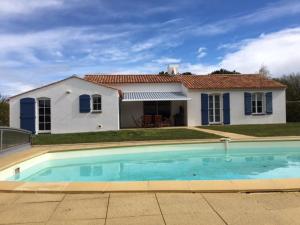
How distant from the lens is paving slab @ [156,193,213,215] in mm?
7273

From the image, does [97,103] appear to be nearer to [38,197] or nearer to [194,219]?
[38,197]

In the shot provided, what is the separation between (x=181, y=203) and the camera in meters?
7.77

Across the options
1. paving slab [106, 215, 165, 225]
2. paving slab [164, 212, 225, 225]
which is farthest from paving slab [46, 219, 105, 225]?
paving slab [164, 212, 225, 225]

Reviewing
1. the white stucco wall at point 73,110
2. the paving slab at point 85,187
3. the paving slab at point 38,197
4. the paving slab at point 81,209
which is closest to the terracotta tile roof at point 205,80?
the white stucco wall at point 73,110

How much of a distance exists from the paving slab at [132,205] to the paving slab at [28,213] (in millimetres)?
1321

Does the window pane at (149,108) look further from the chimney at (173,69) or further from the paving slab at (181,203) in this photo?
the paving slab at (181,203)

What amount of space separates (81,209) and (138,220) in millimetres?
1479

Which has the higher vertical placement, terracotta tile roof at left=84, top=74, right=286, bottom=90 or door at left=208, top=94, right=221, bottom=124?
terracotta tile roof at left=84, top=74, right=286, bottom=90

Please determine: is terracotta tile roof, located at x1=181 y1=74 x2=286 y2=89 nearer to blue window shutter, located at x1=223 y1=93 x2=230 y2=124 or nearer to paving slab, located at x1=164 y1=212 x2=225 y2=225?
blue window shutter, located at x1=223 y1=93 x2=230 y2=124

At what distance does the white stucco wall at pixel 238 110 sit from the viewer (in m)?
36.8

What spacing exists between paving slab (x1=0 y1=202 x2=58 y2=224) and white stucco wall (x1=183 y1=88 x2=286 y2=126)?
29.5 m

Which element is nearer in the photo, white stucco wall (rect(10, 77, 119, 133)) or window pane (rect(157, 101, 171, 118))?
white stucco wall (rect(10, 77, 119, 133))

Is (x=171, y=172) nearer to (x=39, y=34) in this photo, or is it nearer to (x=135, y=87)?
(x=39, y=34)

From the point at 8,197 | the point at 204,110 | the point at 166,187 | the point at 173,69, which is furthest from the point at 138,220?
the point at 173,69
